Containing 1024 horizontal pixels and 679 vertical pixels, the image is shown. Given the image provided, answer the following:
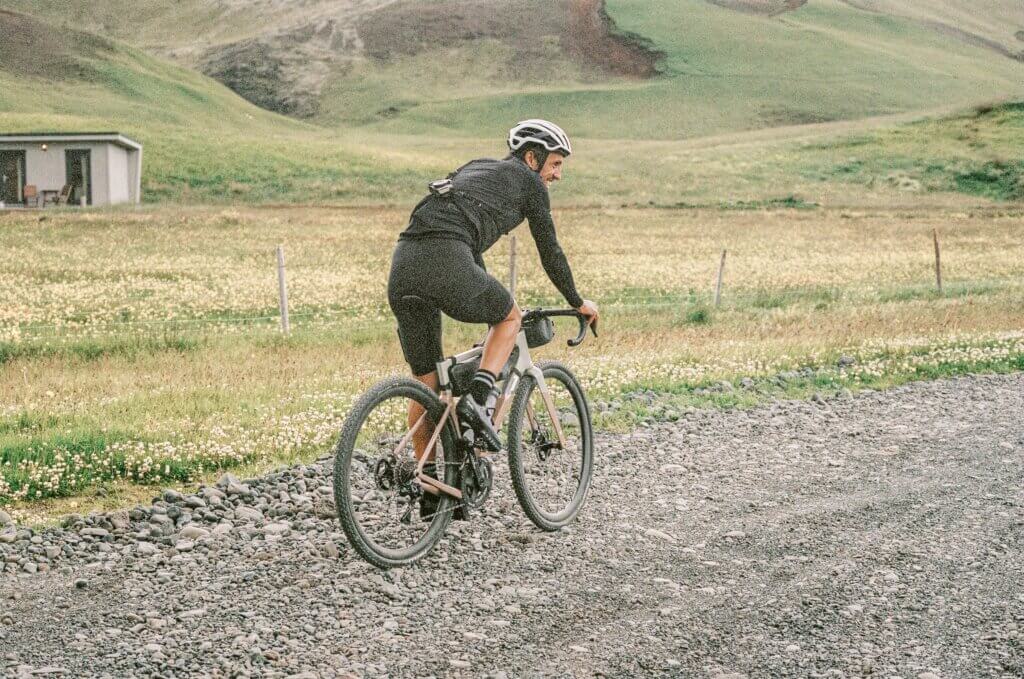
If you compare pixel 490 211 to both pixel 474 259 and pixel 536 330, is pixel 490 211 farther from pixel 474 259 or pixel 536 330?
pixel 536 330

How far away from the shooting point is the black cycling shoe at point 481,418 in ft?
21.2

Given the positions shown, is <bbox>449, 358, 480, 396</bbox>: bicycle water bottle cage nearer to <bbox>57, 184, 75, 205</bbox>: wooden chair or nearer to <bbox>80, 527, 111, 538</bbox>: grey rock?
<bbox>80, 527, 111, 538</bbox>: grey rock

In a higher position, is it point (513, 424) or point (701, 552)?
point (513, 424)

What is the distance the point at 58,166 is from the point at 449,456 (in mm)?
58219

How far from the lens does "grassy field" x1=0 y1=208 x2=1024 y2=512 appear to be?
9617 mm

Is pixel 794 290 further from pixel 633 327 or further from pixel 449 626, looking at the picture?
pixel 449 626

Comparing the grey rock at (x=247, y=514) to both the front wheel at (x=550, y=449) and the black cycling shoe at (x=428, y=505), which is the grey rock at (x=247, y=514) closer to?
the black cycling shoe at (x=428, y=505)

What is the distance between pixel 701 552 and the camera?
6.67 meters

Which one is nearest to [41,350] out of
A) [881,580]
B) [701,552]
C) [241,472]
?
[241,472]

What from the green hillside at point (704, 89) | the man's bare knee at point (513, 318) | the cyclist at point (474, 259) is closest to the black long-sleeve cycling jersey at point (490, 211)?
the cyclist at point (474, 259)

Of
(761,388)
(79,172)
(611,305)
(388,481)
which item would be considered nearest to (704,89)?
(79,172)

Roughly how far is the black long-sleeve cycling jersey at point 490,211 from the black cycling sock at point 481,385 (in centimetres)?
66

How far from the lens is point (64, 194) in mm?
57500

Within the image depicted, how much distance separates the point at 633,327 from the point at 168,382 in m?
8.82
